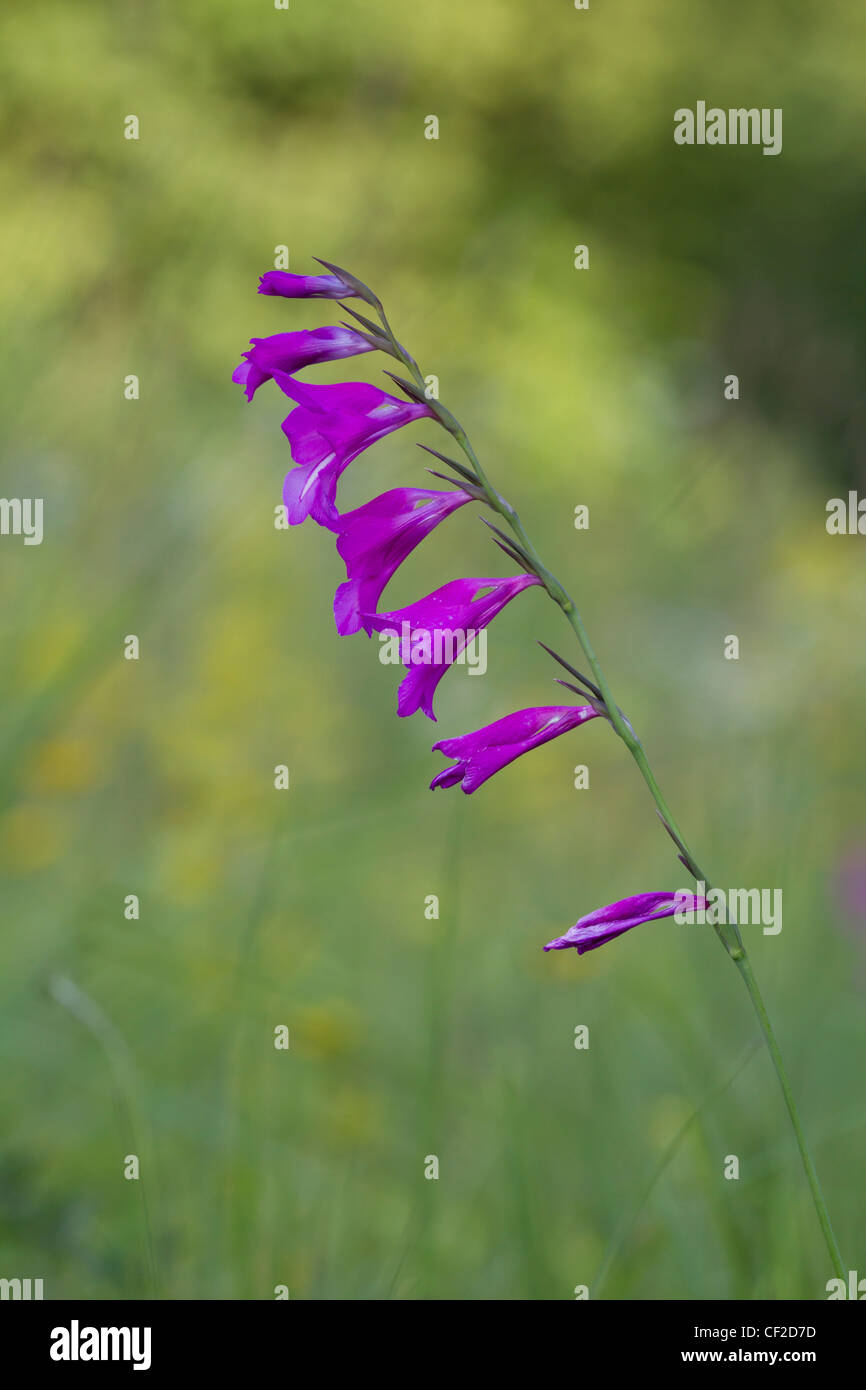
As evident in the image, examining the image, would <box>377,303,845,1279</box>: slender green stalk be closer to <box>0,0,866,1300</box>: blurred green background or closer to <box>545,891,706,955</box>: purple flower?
<box>545,891,706,955</box>: purple flower

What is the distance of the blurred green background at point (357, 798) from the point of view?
1.58 m

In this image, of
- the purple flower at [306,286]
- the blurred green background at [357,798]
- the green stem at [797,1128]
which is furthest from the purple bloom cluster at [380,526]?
the blurred green background at [357,798]

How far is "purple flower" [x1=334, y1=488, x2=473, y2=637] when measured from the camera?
83cm

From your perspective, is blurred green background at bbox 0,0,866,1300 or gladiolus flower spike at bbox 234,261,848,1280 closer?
gladiolus flower spike at bbox 234,261,848,1280

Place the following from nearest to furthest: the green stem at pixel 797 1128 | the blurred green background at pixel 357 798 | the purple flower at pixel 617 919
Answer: the green stem at pixel 797 1128
the purple flower at pixel 617 919
the blurred green background at pixel 357 798

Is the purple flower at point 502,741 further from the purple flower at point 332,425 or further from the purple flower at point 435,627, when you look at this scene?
the purple flower at point 332,425

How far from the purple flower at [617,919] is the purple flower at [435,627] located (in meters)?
0.16

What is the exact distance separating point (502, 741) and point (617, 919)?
0.43ft

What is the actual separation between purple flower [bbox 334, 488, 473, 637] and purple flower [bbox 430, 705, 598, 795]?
105mm

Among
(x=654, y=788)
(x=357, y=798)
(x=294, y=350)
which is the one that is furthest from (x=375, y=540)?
(x=357, y=798)

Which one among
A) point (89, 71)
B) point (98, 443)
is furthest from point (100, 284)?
point (89, 71)

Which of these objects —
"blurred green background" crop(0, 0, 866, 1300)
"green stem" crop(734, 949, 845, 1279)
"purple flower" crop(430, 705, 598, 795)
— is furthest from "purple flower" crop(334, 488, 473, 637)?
"blurred green background" crop(0, 0, 866, 1300)

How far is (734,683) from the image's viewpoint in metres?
3.16
